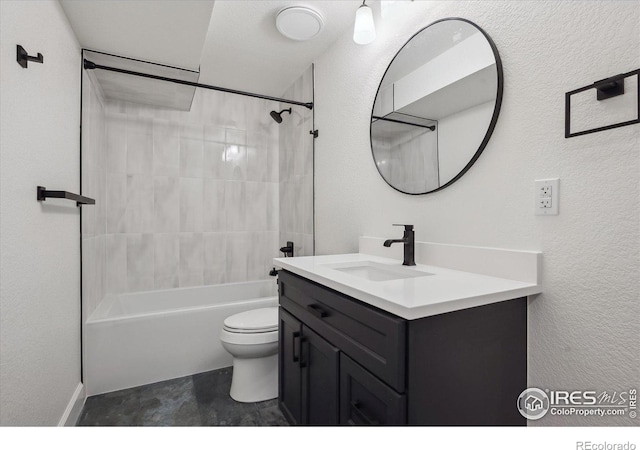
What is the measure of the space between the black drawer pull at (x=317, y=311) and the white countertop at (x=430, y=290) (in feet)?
0.36

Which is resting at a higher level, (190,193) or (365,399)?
(190,193)

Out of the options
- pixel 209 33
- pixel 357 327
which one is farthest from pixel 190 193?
pixel 357 327

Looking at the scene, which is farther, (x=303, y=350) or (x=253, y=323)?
(x=253, y=323)

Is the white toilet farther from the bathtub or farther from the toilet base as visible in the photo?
the bathtub

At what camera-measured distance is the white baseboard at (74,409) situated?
4.91 feet

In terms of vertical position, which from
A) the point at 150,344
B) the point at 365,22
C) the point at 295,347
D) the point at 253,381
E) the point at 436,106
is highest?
the point at 365,22

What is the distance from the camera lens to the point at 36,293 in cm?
121

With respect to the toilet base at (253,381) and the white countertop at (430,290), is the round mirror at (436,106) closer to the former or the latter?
the white countertop at (430,290)

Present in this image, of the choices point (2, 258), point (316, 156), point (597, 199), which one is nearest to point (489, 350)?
point (597, 199)

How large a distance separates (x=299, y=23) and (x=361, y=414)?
205 centimetres

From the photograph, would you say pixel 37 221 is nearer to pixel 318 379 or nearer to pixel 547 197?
pixel 318 379

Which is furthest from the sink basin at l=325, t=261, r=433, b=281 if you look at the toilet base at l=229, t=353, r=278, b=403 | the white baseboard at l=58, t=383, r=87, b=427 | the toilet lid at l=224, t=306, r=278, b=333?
the white baseboard at l=58, t=383, r=87, b=427

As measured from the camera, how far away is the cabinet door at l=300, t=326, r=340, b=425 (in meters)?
1.10

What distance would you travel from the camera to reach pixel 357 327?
3.20 ft
